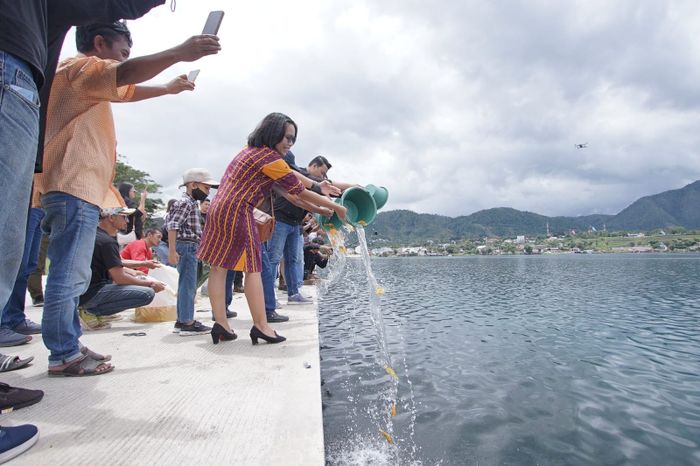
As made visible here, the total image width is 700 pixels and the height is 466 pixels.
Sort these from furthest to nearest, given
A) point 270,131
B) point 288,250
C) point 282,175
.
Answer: point 288,250 < point 270,131 < point 282,175

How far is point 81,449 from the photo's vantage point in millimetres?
1575

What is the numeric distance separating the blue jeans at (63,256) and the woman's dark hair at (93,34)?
3.11 ft

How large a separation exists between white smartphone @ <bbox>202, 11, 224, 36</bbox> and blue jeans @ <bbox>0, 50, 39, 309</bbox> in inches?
33.5

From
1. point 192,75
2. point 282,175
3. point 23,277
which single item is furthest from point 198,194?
point 192,75

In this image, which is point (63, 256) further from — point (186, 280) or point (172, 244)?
point (172, 244)

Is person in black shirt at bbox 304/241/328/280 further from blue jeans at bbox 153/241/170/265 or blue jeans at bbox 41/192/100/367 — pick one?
blue jeans at bbox 41/192/100/367

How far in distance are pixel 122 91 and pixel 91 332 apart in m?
3.04

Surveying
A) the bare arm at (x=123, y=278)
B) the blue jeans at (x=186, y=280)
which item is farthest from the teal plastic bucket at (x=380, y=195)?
the bare arm at (x=123, y=278)

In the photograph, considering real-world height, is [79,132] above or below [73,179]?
above

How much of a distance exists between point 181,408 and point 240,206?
184 cm

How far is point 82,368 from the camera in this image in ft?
8.41

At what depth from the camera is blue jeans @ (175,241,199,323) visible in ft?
13.4

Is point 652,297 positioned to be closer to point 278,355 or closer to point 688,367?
point 688,367

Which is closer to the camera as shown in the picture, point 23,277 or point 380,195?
point 23,277
